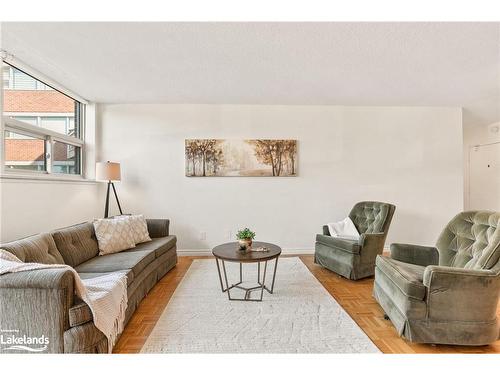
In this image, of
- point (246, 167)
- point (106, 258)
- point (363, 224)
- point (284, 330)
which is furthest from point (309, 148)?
point (106, 258)

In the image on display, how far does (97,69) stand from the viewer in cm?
272

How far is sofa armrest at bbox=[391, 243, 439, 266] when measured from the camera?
232 centimetres

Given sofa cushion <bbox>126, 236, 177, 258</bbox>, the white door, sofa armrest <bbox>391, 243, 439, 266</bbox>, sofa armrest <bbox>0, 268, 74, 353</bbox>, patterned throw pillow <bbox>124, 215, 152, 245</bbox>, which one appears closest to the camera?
sofa armrest <bbox>0, 268, 74, 353</bbox>

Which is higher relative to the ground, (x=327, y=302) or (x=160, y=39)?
(x=160, y=39)

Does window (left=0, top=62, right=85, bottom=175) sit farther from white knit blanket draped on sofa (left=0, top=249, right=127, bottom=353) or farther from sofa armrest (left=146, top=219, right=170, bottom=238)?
white knit blanket draped on sofa (left=0, top=249, right=127, bottom=353)

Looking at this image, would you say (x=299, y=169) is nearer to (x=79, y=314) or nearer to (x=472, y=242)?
(x=472, y=242)

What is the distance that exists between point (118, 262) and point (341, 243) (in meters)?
2.45

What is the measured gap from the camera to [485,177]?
496 cm

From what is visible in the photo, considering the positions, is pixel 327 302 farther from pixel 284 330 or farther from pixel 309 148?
pixel 309 148

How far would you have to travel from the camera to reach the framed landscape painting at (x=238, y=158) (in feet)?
13.0

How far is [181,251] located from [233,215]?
1019mm

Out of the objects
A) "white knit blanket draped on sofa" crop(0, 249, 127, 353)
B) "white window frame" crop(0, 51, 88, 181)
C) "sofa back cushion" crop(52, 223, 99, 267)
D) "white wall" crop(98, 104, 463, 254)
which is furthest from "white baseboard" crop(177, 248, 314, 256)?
"white knit blanket draped on sofa" crop(0, 249, 127, 353)

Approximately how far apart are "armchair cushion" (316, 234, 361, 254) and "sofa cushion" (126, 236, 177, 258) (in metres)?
2.00

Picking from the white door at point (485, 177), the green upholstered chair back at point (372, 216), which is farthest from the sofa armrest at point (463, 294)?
the white door at point (485, 177)
